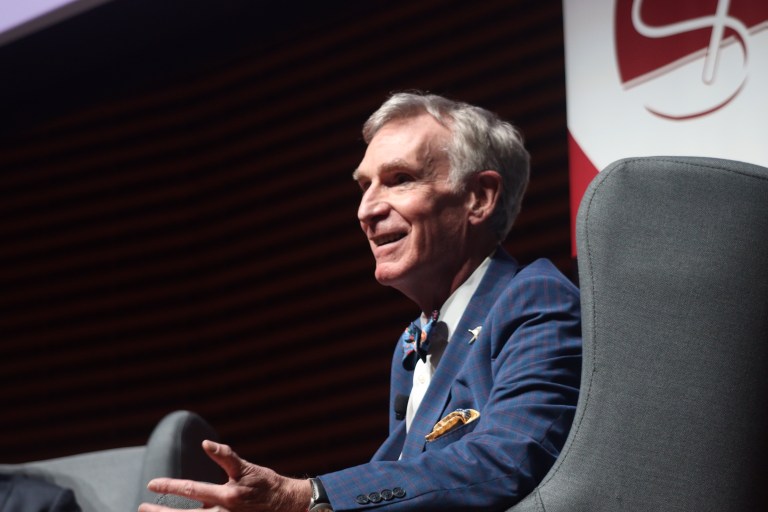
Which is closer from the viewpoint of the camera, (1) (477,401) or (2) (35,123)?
(1) (477,401)

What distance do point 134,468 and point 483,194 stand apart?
1.12 m

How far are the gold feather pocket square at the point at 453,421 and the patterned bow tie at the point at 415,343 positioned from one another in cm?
43

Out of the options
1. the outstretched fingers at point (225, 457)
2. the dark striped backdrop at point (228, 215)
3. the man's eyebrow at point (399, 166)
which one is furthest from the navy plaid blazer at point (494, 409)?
the dark striped backdrop at point (228, 215)

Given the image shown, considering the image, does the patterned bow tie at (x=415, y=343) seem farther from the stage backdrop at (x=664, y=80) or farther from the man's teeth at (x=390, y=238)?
the stage backdrop at (x=664, y=80)

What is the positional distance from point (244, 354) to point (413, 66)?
5.05 ft

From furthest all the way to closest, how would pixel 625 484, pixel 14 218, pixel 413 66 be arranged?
pixel 14 218
pixel 413 66
pixel 625 484

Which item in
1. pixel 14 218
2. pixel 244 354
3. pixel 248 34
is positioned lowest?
Answer: pixel 244 354

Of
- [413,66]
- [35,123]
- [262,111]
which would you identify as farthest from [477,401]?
[35,123]

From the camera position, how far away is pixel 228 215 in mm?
4707

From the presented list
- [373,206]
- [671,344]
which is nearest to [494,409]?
[671,344]

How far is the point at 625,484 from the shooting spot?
4.67 feet

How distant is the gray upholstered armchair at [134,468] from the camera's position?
2293 mm

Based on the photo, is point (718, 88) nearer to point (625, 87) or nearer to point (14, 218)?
point (625, 87)

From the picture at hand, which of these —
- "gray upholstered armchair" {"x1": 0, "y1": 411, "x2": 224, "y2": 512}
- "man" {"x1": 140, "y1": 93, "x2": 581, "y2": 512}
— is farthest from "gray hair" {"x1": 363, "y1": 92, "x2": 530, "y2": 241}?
"gray upholstered armchair" {"x1": 0, "y1": 411, "x2": 224, "y2": 512}
